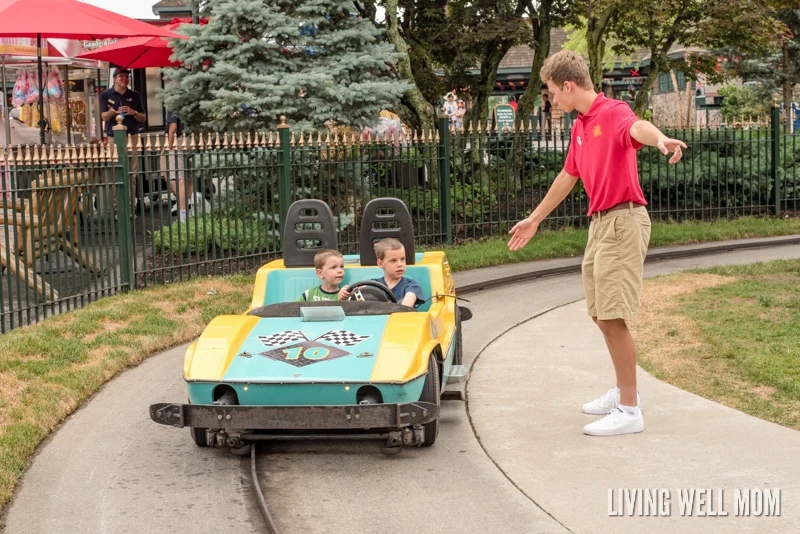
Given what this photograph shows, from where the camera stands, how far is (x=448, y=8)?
65.7 ft

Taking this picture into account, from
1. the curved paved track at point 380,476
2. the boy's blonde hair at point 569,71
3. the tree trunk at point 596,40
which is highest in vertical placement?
the tree trunk at point 596,40

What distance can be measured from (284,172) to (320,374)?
8.04 m

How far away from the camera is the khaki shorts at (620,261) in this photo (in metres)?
6.21

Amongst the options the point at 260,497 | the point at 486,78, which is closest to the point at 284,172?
the point at 486,78

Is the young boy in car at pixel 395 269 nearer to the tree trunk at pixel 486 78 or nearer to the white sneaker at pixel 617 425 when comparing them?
the white sneaker at pixel 617 425

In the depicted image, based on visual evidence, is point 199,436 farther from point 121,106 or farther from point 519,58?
point 519,58

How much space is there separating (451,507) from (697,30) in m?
15.3

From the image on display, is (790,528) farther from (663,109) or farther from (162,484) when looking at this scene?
(663,109)

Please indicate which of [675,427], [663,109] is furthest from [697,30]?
[663,109]

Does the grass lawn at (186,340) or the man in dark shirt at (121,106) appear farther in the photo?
the man in dark shirt at (121,106)

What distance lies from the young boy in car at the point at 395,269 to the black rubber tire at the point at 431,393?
1.03 meters

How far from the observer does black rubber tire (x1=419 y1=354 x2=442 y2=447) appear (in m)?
6.15

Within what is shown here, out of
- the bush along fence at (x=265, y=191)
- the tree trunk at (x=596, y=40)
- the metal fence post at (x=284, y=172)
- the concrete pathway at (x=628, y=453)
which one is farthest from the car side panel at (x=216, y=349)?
the tree trunk at (x=596, y=40)

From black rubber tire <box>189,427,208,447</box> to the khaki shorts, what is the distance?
2441 mm
